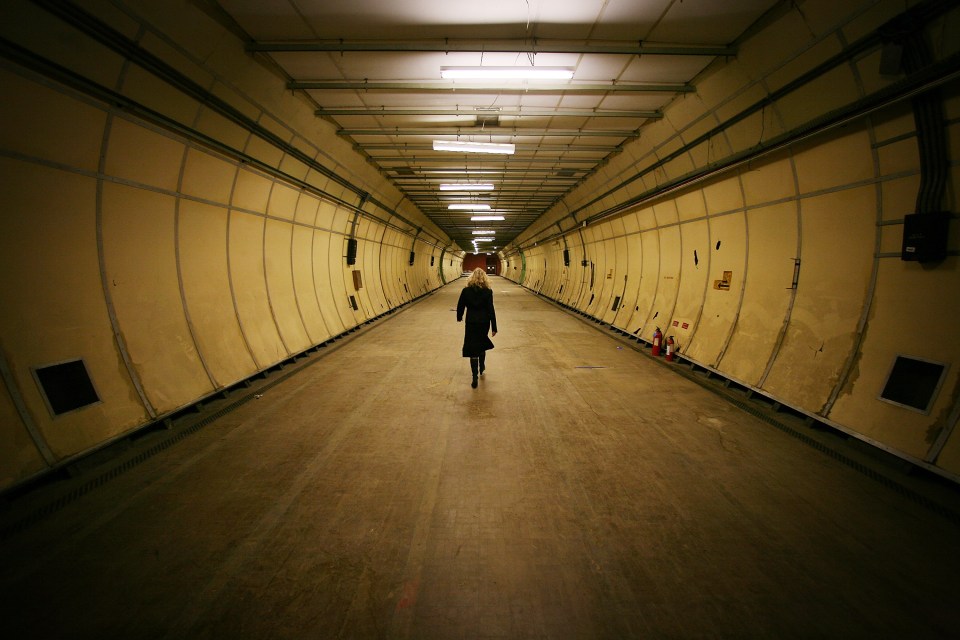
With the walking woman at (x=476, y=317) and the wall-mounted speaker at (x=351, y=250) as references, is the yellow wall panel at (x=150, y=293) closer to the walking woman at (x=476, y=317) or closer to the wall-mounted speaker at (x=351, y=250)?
the walking woman at (x=476, y=317)

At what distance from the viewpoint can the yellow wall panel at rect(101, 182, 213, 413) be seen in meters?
4.39

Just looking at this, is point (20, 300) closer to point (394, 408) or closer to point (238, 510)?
point (238, 510)

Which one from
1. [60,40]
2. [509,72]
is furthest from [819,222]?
[60,40]

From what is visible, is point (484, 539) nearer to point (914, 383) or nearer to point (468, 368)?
point (468, 368)

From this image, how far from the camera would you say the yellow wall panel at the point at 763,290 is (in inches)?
217

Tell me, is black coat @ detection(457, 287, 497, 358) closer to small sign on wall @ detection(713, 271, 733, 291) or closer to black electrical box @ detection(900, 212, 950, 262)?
small sign on wall @ detection(713, 271, 733, 291)

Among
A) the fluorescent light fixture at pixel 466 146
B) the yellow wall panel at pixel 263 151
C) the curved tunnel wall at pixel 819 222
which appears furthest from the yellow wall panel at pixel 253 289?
the curved tunnel wall at pixel 819 222

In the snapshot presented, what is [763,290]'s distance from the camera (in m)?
5.98

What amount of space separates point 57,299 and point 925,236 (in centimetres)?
917

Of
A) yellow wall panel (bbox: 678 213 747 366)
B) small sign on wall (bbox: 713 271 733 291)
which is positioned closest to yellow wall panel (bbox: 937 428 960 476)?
yellow wall panel (bbox: 678 213 747 366)

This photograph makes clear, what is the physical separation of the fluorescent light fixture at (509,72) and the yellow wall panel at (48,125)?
420cm

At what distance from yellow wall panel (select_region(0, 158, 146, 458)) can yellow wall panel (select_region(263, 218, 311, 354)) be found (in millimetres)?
3399

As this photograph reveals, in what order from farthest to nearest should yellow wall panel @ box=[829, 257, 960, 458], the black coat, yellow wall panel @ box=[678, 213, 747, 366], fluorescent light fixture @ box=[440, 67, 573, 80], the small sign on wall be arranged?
the small sign on wall < yellow wall panel @ box=[678, 213, 747, 366] < the black coat < fluorescent light fixture @ box=[440, 67, 573, 80] < yellow wall panel @ box=[829, 257, 960, 458]

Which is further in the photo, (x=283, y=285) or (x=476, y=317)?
(x=283, y=285)
